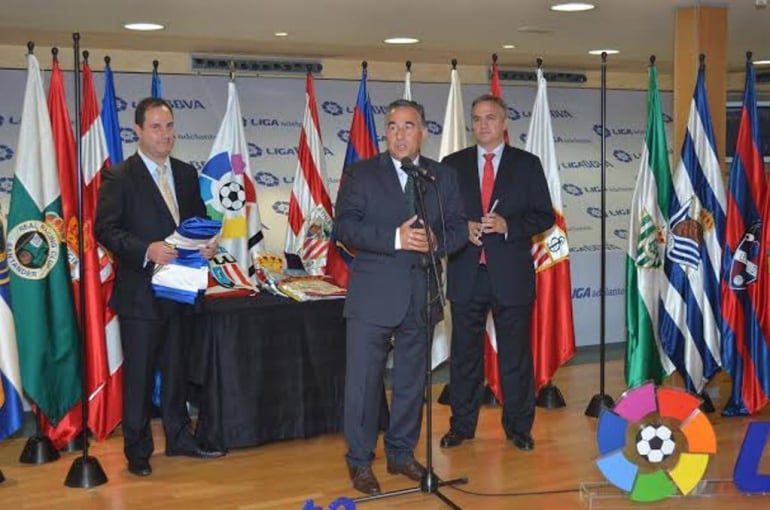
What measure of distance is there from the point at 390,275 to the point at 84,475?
160cm

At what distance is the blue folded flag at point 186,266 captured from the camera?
4.64 metres

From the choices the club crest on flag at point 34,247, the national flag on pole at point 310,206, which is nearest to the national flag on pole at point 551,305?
the national flag on pole at point 310,206

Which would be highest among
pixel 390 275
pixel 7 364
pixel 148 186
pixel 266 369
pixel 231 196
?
pixel 148 186

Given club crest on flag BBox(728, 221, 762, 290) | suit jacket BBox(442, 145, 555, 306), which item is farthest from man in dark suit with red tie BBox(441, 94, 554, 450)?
club crest on flag BBox(728, 221, 762, 290)

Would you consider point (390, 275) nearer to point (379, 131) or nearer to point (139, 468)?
point (139, 468)

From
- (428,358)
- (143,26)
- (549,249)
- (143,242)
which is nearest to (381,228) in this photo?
(428,358)

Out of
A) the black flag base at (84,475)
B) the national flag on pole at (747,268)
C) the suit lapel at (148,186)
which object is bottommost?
the black flag base at (84,475)

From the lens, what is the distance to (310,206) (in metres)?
6.43

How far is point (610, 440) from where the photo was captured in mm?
4355

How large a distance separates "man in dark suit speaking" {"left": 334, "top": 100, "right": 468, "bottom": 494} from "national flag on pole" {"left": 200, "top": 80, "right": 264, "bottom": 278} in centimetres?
159

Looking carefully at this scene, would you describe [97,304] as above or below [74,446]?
above

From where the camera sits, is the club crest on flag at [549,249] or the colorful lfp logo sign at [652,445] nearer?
the colorful lfp logo sign at [652,445]

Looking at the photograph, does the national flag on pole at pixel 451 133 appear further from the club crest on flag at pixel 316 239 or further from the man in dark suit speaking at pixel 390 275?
the man in dark suit speaking at pixel 390 275

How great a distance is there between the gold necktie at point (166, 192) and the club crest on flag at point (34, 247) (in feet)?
2.08
